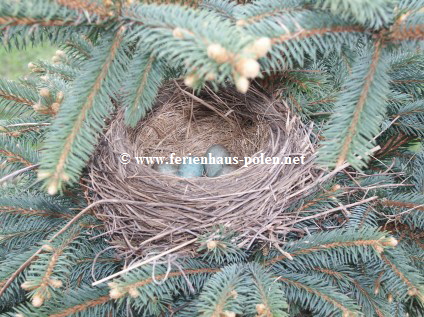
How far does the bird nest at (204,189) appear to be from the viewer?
1.01 meters

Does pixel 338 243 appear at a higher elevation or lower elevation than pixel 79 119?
lower

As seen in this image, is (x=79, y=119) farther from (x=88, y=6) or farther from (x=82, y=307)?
(x=82, y=307)

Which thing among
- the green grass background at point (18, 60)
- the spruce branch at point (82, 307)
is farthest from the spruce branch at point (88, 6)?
the green grass background at point (18, 60)

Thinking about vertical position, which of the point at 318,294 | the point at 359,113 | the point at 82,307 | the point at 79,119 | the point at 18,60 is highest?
the point at 359,113

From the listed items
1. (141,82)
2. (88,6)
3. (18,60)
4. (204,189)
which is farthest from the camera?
(18,60)

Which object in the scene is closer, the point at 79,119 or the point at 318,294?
the point at 79,119

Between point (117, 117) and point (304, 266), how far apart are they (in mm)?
648

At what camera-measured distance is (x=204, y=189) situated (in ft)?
3.76

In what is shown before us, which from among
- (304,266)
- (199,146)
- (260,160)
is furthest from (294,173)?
(199,146)

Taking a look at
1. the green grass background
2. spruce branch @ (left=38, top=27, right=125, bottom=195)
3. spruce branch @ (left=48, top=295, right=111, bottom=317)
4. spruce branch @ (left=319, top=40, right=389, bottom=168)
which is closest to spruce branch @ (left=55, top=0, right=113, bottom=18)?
spruce branch @ (left=38, top=27, right=125, bottom=195)

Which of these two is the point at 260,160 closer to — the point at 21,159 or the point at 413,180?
the point at 413,180

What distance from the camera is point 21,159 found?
1.11 metres

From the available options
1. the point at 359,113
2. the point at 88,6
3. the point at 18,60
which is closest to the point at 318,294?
the point at 359,113

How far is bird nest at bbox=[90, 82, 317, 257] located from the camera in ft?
3.33
